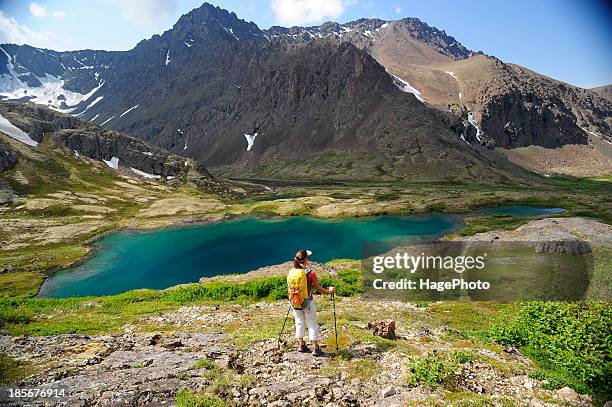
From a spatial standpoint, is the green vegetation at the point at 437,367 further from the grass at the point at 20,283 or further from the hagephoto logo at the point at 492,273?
the grass at the point at 20,283

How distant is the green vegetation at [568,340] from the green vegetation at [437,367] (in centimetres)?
291

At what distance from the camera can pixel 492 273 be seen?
26.8 metres

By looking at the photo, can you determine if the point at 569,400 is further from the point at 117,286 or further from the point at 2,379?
the point at 117,286

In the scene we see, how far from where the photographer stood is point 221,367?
1469 centimetres

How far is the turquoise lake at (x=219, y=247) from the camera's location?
231ft

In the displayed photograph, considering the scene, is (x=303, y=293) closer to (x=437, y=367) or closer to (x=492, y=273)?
(x=437, y=367)

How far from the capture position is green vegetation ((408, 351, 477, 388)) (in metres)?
13.1

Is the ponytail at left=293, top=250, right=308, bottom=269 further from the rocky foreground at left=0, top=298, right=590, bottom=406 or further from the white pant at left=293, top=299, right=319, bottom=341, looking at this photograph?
the rocky foreground at left=0, top=298, right=590, bottom=406

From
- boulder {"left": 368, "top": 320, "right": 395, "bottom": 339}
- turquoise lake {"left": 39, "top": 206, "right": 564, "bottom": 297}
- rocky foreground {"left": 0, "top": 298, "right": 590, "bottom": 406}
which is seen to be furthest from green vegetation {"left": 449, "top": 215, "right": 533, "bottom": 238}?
rocky foreground {"left": 0, "top": 298, "right": 590, "bottom": 406}

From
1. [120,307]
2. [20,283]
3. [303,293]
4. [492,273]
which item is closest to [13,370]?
[303,293]

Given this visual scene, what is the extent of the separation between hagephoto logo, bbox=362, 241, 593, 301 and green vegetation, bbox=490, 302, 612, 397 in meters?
5.46

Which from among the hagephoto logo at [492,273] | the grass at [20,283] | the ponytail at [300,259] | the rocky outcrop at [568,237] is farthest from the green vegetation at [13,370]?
the grass at [20,283]

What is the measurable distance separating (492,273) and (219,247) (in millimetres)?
76619

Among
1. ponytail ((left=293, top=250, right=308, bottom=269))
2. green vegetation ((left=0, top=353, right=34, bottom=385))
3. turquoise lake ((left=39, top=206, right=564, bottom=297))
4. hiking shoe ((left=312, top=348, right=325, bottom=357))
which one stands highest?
ponytail ((left=293, top=250, right=308, bottom=269))
